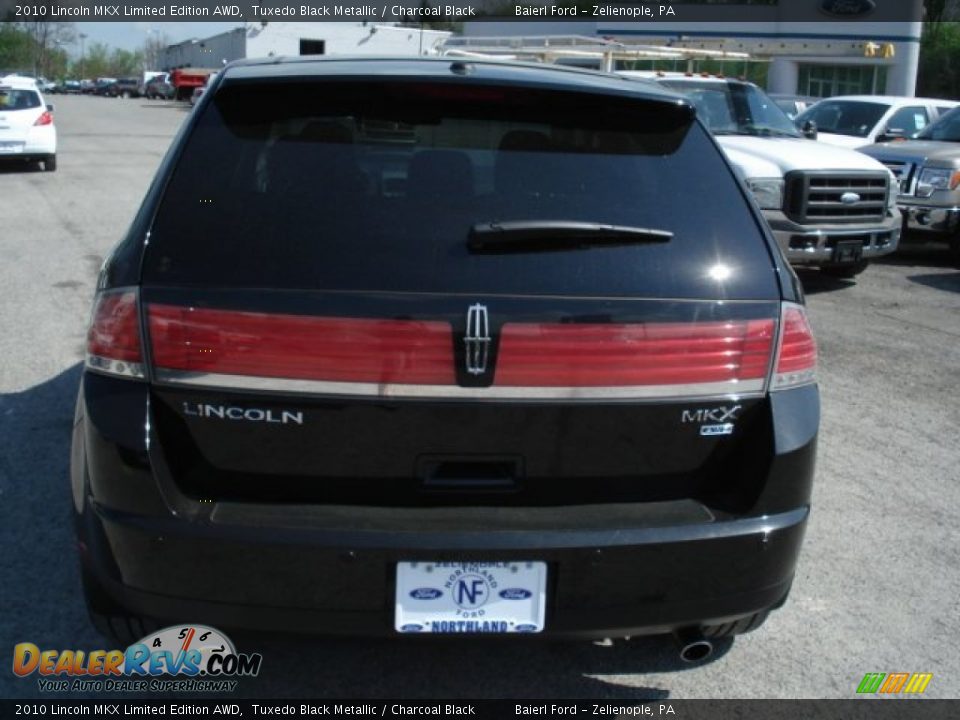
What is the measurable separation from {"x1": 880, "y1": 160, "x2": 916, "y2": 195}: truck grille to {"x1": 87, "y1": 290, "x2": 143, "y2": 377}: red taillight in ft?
36.2

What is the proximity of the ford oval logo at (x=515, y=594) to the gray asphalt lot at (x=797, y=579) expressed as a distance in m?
0.16

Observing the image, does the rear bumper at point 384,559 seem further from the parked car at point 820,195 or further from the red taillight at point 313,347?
the parked car at point 820,195

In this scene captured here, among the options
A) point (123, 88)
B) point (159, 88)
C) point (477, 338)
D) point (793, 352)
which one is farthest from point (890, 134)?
point (123, 88)

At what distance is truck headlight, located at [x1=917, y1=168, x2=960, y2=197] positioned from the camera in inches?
454

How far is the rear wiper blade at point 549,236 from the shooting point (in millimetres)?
2658

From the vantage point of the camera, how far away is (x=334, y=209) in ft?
8.96

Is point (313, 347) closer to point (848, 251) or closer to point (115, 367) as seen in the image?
point (115, 367)

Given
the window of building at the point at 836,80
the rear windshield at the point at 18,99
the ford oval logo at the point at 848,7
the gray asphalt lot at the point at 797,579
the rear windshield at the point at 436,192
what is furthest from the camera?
the ford oval logo at the point at 848,7

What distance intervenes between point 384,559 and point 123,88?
3387 inches

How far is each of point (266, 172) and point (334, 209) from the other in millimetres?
230

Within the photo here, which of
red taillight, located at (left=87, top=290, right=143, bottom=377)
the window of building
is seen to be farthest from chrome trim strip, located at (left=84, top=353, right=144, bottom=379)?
the window of building

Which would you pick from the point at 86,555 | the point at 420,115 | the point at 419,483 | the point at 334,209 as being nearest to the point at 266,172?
the point at 334,209

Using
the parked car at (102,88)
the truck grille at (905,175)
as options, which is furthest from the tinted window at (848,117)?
the parked car at (102,88)

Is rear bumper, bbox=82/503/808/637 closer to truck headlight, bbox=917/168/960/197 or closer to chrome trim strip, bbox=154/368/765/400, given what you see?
chrome trim strip, bbox=154/368/765/400
